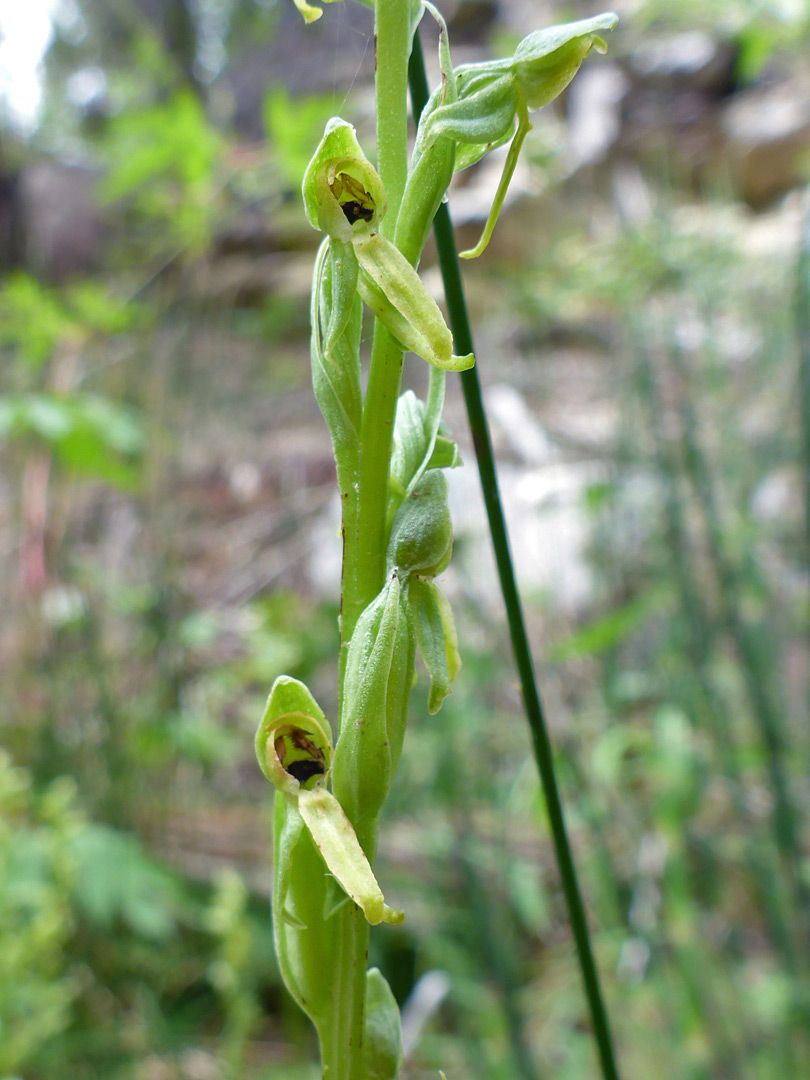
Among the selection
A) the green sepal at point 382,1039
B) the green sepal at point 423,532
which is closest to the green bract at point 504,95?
the green sepal at point 423,532

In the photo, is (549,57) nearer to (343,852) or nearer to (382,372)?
(382,372)

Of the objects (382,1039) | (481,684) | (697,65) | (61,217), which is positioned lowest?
(382,1039)

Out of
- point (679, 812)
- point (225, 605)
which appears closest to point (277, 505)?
point (225, 605)

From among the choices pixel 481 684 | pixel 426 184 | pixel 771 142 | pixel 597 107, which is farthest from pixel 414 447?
pixel 597 107

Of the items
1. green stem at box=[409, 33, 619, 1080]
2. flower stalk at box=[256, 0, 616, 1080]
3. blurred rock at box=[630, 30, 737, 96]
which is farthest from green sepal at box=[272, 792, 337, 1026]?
blurred rock at box=[630, 30, 737, 96]

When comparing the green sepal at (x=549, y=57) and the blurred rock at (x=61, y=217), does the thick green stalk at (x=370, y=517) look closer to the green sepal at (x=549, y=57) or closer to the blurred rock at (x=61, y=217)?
the green sepal at (x=549, y=57)

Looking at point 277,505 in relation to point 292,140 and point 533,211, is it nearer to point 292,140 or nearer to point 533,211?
point 533,211
